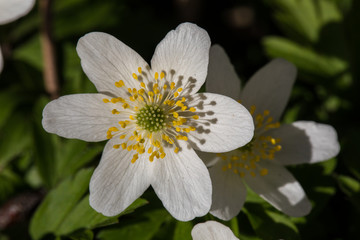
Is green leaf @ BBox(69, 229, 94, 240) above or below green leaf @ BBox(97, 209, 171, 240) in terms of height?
above

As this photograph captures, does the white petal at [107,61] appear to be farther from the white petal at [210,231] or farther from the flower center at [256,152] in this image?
the white petal at [210,231]

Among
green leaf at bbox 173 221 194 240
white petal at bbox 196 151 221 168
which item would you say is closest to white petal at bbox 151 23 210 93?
white petal at bbox 196 151 221 168

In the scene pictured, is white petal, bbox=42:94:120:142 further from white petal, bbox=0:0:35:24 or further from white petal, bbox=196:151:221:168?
white petal, bbox=0:0:35:24

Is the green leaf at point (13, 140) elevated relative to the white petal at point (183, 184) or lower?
lower

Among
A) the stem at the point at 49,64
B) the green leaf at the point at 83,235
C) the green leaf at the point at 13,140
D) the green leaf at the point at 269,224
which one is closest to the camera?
the green leaf at the point at 83,235

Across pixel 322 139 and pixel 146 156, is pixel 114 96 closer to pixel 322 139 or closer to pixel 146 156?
pixel 146 156

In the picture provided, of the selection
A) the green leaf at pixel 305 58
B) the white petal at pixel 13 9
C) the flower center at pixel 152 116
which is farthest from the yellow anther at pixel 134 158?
the green leaf at pixel 305 58

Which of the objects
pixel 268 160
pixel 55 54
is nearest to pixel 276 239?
pixel 268 160
